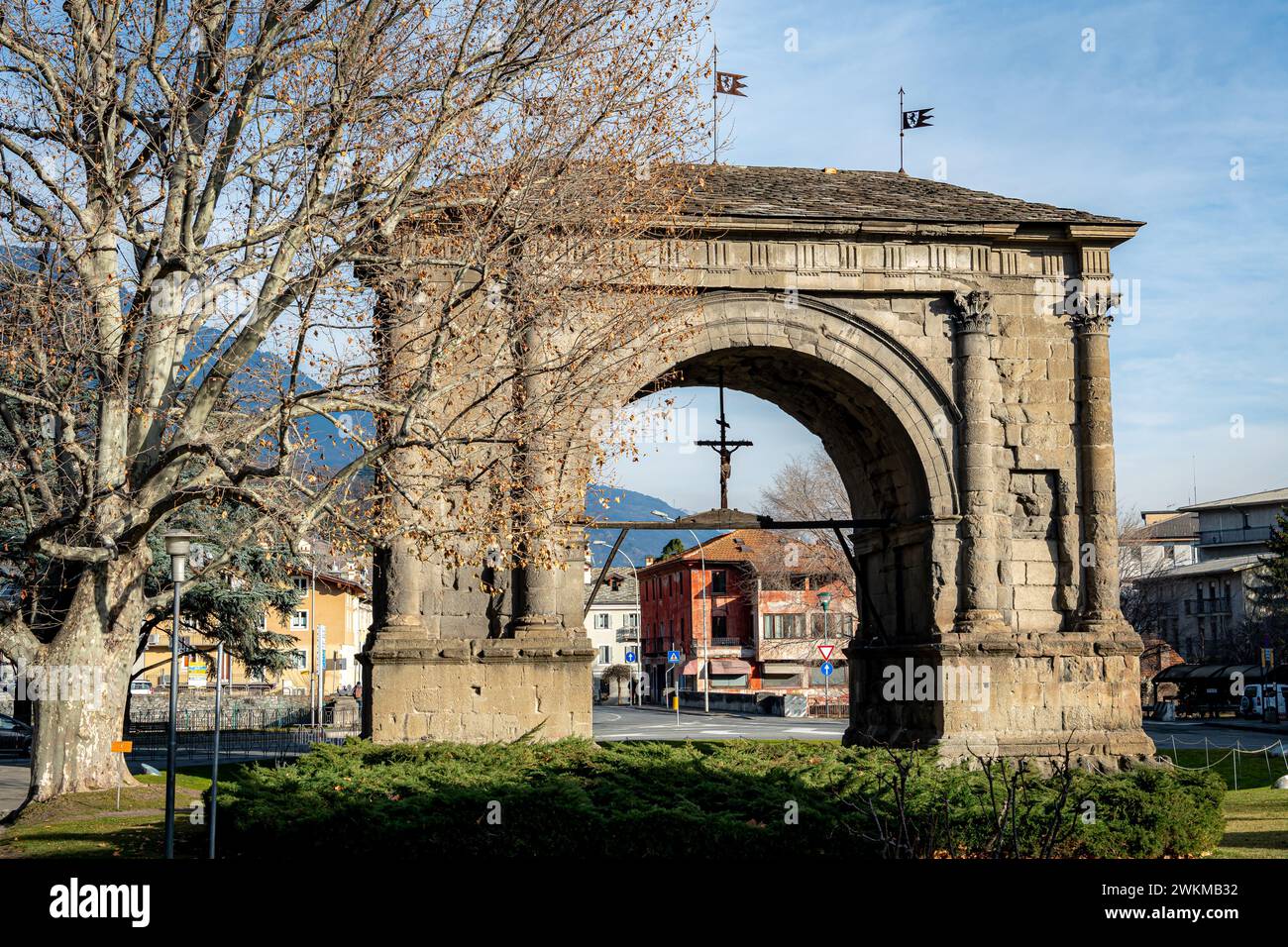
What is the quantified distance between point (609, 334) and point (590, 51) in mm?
3340

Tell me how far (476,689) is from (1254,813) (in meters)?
10.0

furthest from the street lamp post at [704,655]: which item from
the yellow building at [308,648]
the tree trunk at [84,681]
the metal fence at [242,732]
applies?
the tree trunk at [84,681]

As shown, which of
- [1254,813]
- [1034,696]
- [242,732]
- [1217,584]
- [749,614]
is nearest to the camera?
[1254,813]

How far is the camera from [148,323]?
13.7 m

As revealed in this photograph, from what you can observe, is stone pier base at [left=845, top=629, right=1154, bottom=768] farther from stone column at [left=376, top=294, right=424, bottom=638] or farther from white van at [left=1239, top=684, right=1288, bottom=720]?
white van at [left=1239, top=684, right=1288, bottom=720]

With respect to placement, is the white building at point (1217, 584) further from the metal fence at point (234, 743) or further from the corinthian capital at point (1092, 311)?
the corinthian capital at point (1092, 311)

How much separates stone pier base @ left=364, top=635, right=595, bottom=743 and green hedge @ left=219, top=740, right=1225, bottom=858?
10.8 ft

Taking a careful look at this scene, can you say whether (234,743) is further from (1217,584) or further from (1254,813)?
(1217,584)

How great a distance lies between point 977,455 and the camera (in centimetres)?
1873

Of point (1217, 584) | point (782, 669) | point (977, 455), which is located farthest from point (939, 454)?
point (1217, 584)

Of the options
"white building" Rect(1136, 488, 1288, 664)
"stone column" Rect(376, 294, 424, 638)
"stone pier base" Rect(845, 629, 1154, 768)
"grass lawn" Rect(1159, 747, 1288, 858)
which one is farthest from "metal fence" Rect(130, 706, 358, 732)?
"white building" Rect(1136, 488, 1288, 664)

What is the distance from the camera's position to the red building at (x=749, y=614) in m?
67.4

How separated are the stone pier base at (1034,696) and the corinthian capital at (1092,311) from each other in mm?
4387
